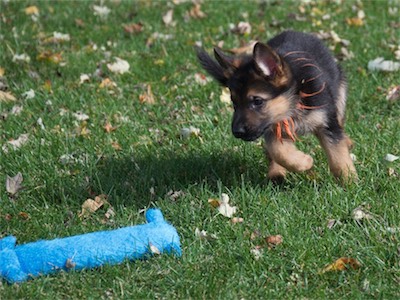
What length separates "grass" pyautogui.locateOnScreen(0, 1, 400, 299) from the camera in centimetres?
402

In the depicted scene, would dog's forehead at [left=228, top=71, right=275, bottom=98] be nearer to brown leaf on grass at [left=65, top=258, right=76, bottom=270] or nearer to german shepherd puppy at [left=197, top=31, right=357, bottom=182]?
german shepherd puppy at [left=197, top=31, right=357, bottom=182]

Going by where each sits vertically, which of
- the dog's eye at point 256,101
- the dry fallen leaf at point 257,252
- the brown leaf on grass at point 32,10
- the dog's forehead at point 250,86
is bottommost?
the brown leaf on grass at point 32,10

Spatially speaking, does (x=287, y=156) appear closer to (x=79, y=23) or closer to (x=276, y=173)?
(x=276, y=173)

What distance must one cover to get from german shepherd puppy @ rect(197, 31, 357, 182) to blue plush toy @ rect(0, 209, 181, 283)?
0.93 meters

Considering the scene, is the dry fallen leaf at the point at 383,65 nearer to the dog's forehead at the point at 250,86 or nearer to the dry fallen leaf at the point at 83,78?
the dog's forehead at the point at 250,86

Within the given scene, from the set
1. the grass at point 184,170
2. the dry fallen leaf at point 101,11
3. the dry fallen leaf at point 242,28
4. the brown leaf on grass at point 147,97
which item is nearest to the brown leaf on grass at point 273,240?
the grass at point 184,170

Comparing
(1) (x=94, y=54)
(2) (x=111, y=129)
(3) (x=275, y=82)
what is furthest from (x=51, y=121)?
(3) (x=275, y=82)

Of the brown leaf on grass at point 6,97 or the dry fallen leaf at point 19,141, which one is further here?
the brown leaf on grass at point 6,97

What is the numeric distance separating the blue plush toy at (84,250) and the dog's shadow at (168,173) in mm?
703

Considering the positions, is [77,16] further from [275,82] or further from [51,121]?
[275,82]

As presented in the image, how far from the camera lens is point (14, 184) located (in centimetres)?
534

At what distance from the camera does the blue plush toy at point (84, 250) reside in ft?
13.5

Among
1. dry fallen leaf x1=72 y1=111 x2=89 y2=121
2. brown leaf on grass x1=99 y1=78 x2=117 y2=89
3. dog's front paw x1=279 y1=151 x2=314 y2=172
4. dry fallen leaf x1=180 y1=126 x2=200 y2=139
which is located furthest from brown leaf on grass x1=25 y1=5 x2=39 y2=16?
dog's front paw x1=279 y1=151 x2=314 y2=172

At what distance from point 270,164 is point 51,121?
6.85 ft
